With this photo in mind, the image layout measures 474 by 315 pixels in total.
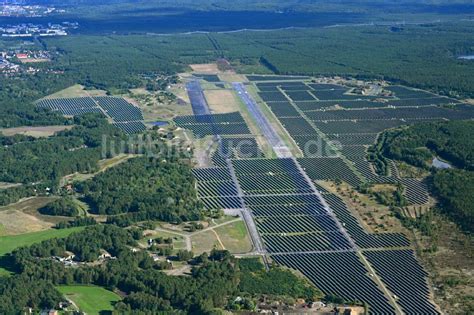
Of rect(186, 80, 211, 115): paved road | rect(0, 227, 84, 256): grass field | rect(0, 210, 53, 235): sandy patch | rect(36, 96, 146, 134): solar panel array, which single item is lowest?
rect(0, 210, 53, 235): sandy patch

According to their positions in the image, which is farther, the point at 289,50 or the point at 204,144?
the point at 289,50

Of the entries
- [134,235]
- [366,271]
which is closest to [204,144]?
[134,235]

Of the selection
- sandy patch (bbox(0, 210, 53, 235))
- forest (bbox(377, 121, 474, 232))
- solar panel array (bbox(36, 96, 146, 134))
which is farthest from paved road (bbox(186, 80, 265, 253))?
forest (bbox(377, 121, 474, 232))

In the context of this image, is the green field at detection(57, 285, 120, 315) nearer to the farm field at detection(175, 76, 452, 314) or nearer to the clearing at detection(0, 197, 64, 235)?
the farm field at detection(175, 76, 452, 314)

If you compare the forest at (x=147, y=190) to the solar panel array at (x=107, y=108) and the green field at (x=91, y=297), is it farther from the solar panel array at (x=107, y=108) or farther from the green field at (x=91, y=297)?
the solar panel array at (x=107, y=108)

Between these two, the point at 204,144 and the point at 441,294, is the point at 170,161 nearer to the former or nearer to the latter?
the point at 204,144

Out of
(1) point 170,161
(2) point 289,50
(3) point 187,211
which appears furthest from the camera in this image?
(2) point 289,50
